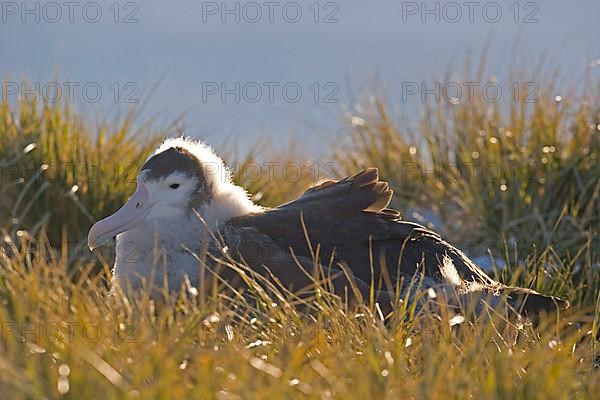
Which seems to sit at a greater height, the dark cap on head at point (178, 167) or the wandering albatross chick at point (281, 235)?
the dark cap on head at point (178, 167)

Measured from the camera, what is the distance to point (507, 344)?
333 centimetres

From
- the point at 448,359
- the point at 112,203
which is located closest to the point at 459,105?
the point at 112,203

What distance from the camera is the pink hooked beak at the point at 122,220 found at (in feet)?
14.4

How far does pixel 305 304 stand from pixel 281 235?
1.48ft

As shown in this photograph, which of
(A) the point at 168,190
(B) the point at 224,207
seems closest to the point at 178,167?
(A) the point at 168,190

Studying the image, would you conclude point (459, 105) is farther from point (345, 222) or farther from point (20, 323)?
point (20, 323)

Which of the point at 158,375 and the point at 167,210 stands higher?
the point at 158,375

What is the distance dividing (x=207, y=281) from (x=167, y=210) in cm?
55

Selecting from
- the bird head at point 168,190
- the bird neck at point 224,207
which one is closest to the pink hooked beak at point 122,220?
the bird head at point 168,190

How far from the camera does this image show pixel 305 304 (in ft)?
12.8

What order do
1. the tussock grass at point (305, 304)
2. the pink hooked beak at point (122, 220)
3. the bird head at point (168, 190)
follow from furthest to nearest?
the bird head at point (168, 190)
the pink hooked beak at point (122, 220)
the tussock grass at point (305, 304)

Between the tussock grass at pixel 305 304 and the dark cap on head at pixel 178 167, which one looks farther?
the dark cap on head at pixel 178 167

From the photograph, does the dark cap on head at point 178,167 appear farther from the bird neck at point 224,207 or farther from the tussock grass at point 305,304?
the tussock grass at point 305,304

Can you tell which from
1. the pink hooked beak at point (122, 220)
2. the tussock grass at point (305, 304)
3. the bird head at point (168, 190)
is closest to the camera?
the tussock grass at point (305, 304)
